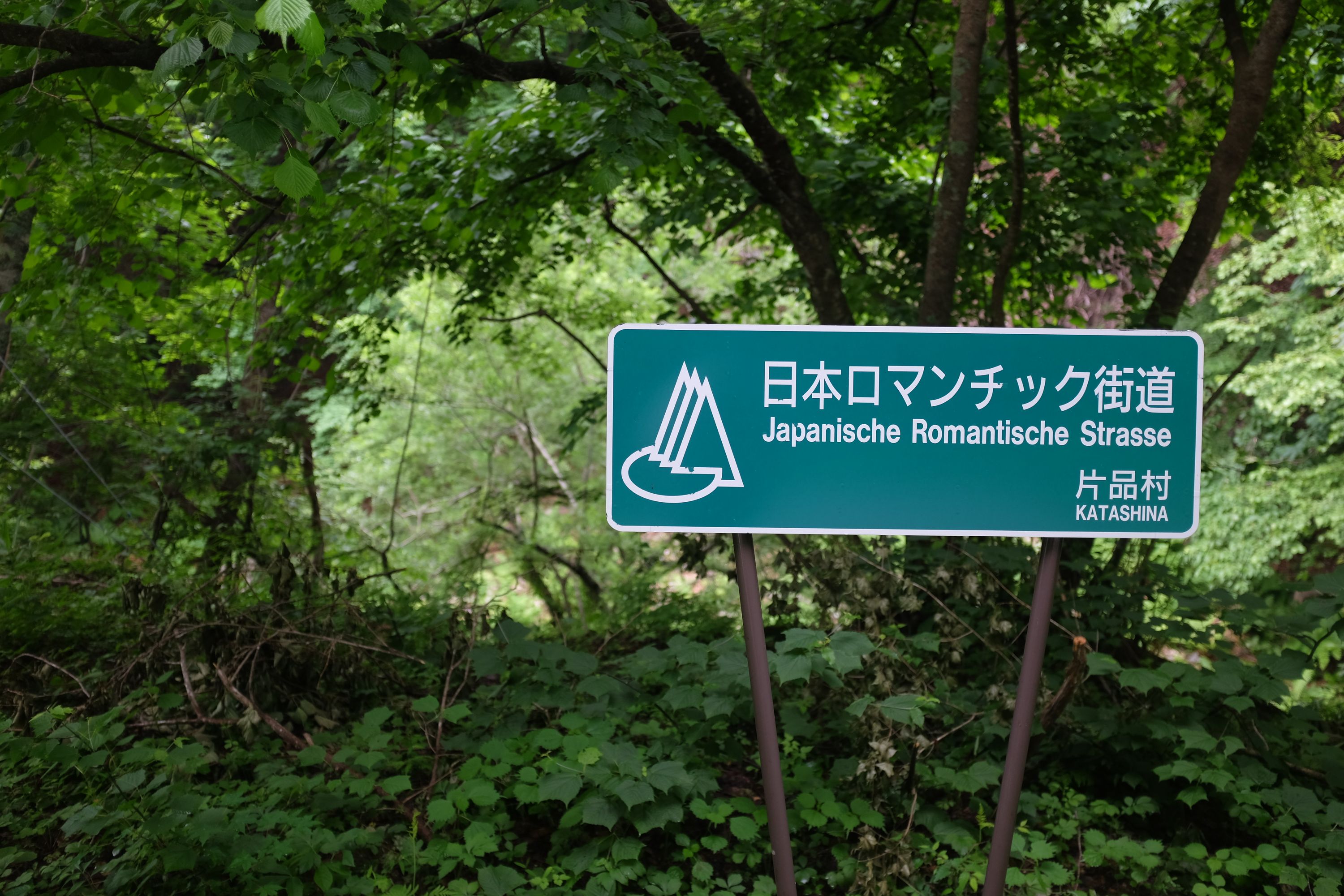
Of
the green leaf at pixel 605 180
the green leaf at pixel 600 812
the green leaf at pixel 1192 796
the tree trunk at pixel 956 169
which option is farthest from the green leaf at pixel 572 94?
the green leaf at pixel 1192 796

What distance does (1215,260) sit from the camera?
13336 mm

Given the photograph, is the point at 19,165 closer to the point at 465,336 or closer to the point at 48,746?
the point at 48,746

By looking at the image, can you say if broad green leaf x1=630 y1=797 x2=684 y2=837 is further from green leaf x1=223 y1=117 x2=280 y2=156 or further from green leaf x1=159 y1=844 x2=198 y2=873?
green leaf x1=223 y1=117 x2=280 y2=156

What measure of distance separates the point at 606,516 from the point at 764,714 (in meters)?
2.89

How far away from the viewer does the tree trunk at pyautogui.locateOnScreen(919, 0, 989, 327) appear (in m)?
3.89

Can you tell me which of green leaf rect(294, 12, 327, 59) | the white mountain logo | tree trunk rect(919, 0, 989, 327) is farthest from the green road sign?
tree trunk rect(919, 0, 989, 327)

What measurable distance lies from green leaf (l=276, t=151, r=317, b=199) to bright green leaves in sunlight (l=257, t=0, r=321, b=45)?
0.55 meters

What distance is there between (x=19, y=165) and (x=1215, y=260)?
1492cm

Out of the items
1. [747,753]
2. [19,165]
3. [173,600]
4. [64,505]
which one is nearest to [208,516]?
[64,505]

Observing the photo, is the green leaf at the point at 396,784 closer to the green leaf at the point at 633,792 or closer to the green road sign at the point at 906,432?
the green leaf at the point at 633,792

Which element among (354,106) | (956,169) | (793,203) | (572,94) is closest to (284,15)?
(354,106)

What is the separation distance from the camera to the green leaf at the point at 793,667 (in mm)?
2475

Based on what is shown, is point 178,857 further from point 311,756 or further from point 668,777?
point 668,777

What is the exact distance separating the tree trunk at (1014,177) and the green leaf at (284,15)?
11.4 ft
